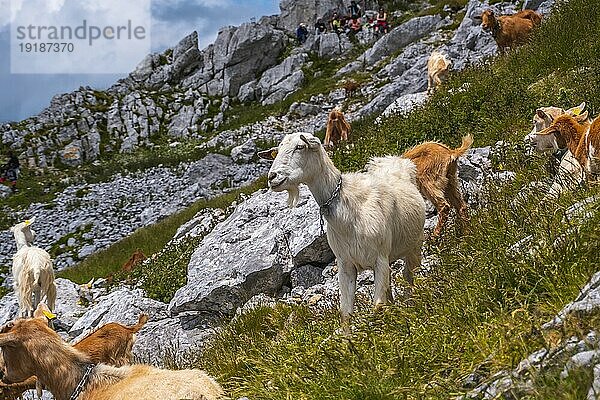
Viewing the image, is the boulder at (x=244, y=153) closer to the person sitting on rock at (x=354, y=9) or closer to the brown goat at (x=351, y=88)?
the brown goat at (x=351, y=88)

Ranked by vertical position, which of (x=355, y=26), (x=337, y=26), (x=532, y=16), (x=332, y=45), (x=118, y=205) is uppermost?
(x=337, y=26)

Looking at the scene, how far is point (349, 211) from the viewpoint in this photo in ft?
22.2

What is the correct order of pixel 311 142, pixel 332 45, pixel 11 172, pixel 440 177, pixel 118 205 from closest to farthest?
pixel 311 142, pixel 440 177, pixel 118 205, pixel 11 172, pixel 332 45

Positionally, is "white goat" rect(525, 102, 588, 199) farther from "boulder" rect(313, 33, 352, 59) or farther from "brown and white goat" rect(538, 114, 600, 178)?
"boulder" rect(313, 33, 352, 59)

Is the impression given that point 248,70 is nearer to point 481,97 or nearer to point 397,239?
point 481,97

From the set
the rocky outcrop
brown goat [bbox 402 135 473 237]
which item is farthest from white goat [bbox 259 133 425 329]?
the rocky outcrop

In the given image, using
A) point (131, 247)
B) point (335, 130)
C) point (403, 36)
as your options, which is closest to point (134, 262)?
point (131, 247)

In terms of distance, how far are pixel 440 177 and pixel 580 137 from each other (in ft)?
7.19

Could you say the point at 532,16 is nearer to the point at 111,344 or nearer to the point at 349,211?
the point at 349,211

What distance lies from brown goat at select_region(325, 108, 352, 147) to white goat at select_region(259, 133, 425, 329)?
443 inches

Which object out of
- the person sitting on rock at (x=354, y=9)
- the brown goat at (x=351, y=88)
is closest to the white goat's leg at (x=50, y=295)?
the brown goat at (x=351, y=88)

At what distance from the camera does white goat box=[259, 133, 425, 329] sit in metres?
6.68

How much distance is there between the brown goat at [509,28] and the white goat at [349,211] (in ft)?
47.7

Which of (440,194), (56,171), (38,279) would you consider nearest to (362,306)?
(440,194)
